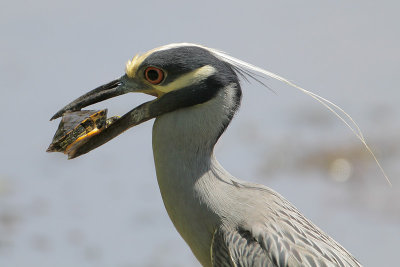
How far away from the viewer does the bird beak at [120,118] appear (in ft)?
15.3

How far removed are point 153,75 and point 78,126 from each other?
50 cm

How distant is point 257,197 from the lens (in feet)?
15.6

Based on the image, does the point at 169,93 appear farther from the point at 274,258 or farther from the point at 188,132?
the point at 274,258

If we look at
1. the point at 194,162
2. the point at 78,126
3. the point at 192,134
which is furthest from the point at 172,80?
the point at 78,126

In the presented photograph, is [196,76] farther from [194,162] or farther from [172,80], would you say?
[194,162]

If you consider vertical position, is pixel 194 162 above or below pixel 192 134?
below

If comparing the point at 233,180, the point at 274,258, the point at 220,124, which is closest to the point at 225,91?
the point at 220,124

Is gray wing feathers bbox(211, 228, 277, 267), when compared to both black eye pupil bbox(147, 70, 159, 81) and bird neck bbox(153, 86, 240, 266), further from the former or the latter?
black eye pupil bbox(147, 70, 159, 81)

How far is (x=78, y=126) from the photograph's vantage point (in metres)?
4.70

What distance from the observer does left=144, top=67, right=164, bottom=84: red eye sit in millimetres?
4570

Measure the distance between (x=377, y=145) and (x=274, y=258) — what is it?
6106mm

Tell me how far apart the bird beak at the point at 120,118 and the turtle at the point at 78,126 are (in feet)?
0.08

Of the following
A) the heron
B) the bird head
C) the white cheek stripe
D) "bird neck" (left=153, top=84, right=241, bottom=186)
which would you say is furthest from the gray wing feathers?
the white cheek stripe

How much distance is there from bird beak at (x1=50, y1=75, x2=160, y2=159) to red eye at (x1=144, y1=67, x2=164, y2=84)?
0.07m
